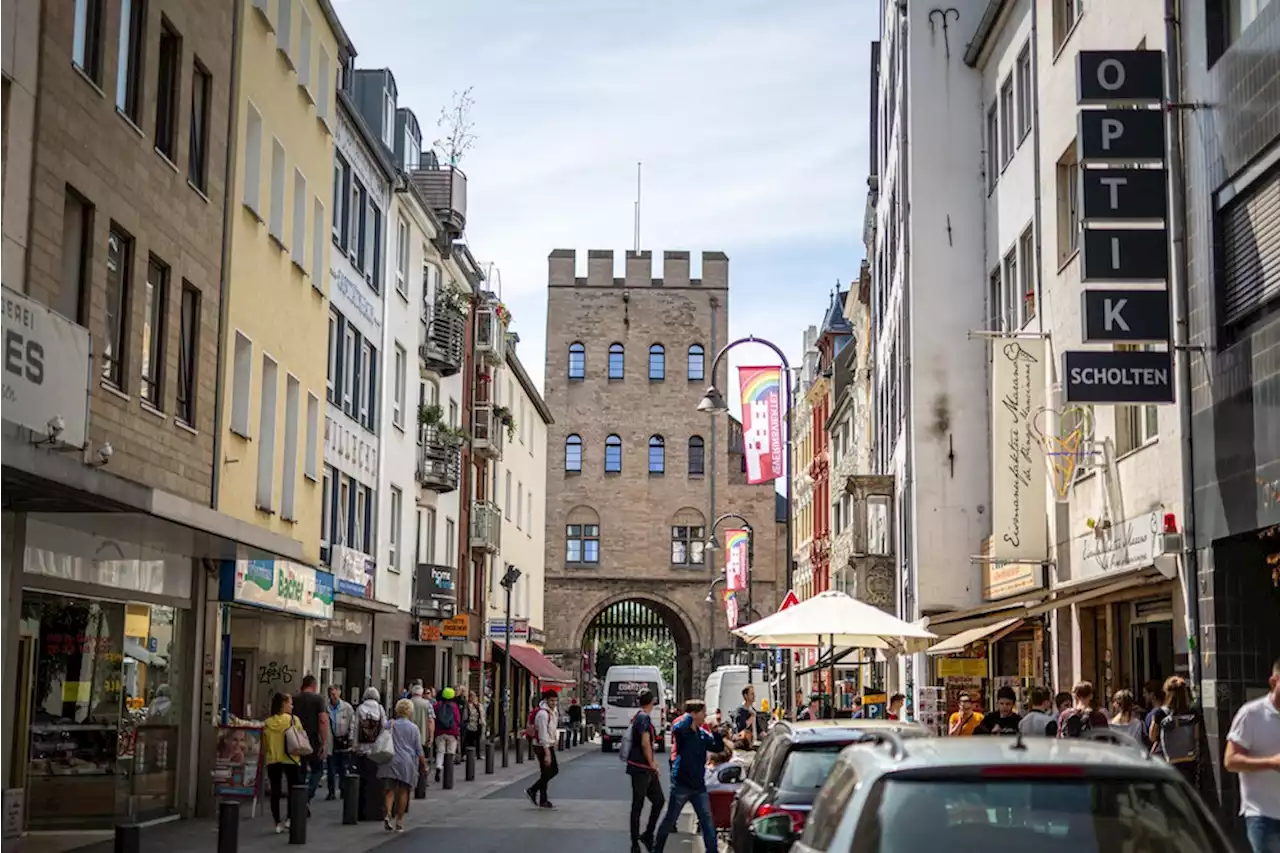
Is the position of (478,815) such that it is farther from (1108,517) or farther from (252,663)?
(1108,517)

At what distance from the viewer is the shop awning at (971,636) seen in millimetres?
23484

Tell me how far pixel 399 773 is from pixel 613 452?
6043cm

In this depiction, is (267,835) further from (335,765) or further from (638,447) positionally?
(638,447)

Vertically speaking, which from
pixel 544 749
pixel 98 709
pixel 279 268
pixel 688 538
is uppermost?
pixel 688 538

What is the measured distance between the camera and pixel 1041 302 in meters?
23.1

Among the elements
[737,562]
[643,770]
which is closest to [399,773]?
[643,770]

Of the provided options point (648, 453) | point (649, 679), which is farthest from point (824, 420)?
point (648, 453)

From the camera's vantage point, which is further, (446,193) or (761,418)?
(446,193)

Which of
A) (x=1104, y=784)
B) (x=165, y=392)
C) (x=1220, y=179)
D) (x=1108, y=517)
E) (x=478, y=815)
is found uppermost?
(x=1220, y=179)

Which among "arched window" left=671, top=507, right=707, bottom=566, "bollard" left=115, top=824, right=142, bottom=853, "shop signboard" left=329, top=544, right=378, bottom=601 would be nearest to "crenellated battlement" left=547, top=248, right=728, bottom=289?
"arched window" left=671, top=507, right=707, bottom=566

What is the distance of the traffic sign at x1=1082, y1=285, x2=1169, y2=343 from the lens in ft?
50.7

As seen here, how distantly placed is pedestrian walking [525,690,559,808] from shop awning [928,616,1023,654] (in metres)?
6.05

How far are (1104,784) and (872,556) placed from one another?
30317mm

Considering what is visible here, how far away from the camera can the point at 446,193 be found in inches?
1676
